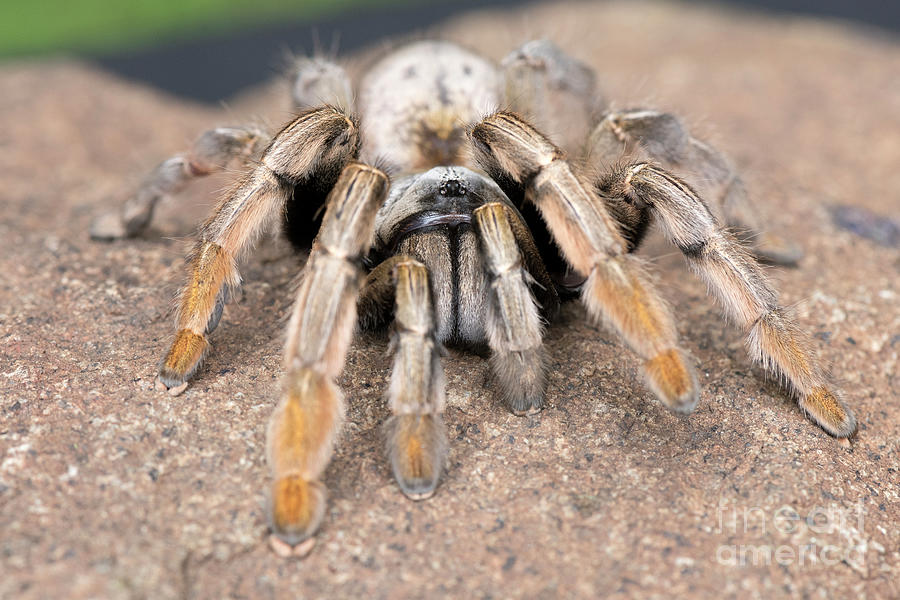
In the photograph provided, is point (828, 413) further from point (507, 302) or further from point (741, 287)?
point (507, 302)

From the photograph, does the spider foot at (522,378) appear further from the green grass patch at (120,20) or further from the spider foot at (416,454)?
the green grass patch at (120,20)

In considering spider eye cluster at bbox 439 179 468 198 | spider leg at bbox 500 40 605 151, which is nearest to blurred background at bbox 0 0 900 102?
spider leg at bbox 500 40 605 151

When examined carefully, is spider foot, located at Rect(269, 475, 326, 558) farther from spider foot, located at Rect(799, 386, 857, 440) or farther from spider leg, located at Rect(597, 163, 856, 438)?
spider foot, located at Rect(799, 386, 857, 440)

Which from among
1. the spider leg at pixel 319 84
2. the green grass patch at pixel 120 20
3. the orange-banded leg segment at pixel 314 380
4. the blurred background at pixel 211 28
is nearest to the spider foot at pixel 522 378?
the orange-banded leg segment at pixel 314 380

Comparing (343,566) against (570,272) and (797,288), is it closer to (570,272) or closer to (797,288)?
(570,272)

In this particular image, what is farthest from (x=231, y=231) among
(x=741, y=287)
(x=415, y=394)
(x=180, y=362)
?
(x=741, y=287)

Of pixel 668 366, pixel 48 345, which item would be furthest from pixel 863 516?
pixel 48 345
